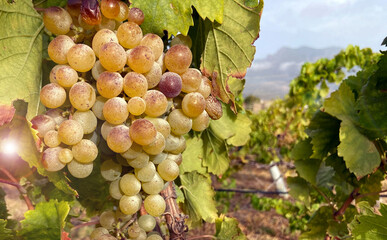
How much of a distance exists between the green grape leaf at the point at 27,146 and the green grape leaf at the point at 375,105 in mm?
852

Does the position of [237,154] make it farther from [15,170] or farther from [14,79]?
[14,79]

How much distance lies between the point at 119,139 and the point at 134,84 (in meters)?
0.10

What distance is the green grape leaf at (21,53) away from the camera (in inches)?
21.4

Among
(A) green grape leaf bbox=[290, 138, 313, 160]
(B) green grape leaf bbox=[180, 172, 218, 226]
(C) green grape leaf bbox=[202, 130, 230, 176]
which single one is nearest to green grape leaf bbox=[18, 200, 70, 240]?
(B) green grape leaf bbox=[180, 172, 218, 226]

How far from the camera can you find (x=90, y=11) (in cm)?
50

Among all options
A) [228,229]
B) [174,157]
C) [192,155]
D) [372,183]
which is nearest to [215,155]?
[192,155]

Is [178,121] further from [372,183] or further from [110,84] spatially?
[372,183]

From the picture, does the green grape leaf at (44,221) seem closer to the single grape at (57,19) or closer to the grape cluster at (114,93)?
the grape cluster at (114,93)

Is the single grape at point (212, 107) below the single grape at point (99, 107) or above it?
above

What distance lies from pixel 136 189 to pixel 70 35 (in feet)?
1.04

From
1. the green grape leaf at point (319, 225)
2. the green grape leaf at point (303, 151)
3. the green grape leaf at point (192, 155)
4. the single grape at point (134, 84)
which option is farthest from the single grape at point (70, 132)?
the green grape leaf at point (319, 225)

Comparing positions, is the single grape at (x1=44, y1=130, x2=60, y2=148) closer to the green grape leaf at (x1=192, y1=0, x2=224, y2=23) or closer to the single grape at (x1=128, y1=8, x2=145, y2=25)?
the single grape at (x1=128, y1=8, x2=145, y2=25)

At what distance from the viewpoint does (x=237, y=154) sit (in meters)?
3.88

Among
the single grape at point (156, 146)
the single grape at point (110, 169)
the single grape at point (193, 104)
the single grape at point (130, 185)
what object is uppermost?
the single grape at point (193, 104)
